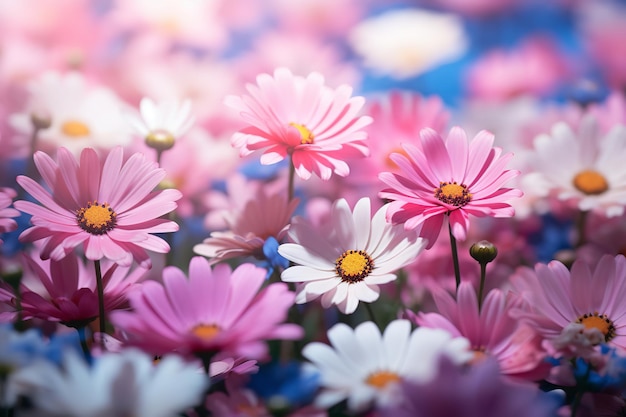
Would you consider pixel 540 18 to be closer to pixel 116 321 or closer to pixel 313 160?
pixel 313 160

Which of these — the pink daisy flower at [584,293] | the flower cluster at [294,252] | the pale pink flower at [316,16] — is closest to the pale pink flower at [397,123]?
the flower cluster at [294,252]

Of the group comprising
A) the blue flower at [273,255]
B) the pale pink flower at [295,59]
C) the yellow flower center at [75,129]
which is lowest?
the blue flower at [273,255]

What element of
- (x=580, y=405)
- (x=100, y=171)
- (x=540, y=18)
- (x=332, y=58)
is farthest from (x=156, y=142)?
(x=540, y=18)

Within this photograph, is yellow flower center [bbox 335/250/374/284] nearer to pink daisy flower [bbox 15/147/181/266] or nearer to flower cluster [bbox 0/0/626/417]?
flower cluster [bbox 0/0/626/417]

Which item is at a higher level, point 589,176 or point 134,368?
point 589,176

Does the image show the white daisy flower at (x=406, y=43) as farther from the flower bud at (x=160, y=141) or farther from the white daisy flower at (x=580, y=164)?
the flower bud at (x=160, y=141)

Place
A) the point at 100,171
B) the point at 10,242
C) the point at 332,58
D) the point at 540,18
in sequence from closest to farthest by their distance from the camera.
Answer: the point at 100,171
the point at 10,242
the point at 332,58
the point at 540,18
